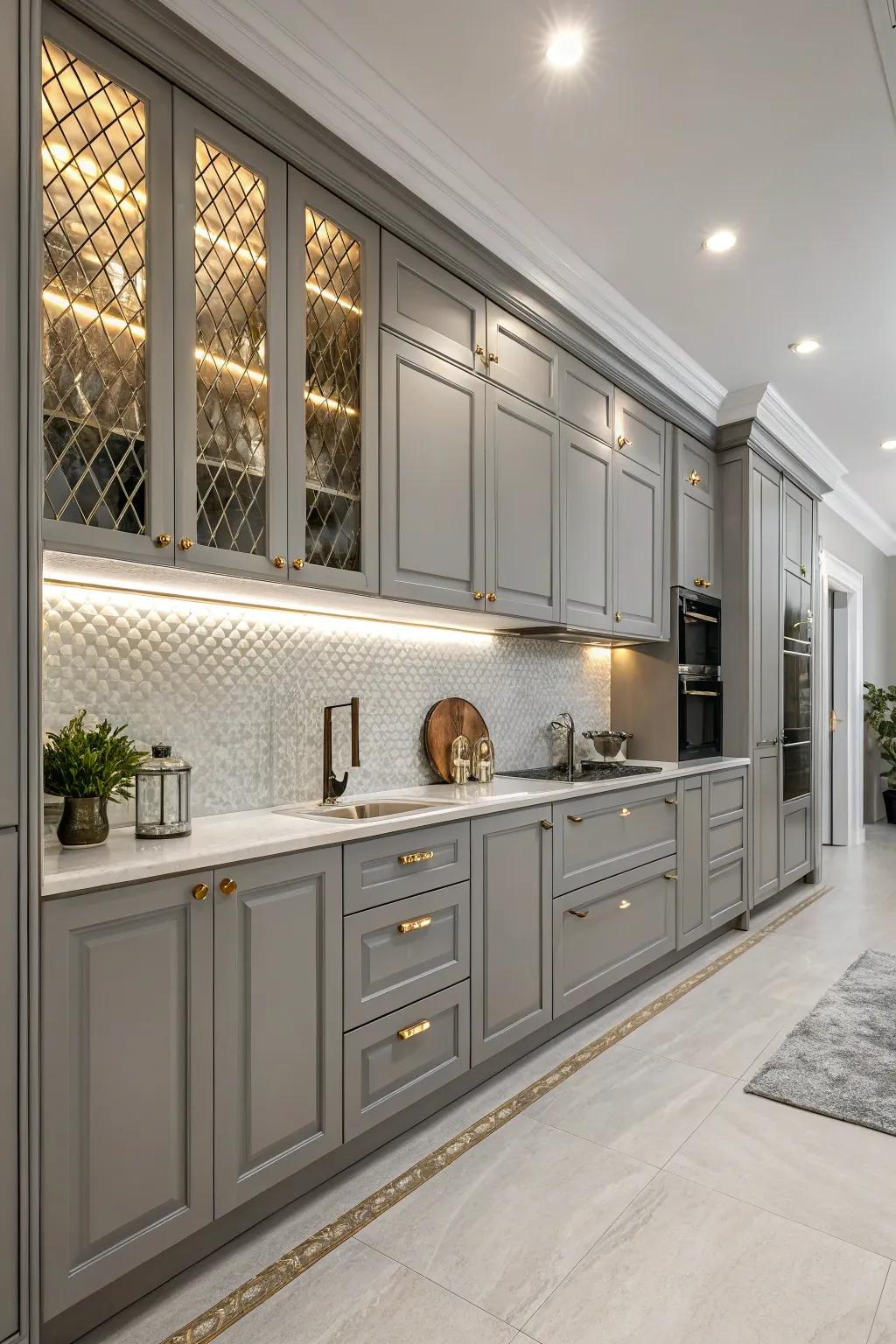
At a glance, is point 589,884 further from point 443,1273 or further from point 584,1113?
point 443,1273

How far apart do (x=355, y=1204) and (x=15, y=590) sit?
1.61 metres

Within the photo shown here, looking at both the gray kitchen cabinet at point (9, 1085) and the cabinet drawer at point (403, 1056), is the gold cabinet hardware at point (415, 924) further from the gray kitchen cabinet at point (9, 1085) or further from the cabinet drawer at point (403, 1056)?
the gray kitchen cabinet at point (9, 1085)

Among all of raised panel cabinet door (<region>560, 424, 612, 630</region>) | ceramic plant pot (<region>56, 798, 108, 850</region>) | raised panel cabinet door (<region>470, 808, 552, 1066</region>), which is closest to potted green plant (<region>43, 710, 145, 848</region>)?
ceramic plant pot (<region>56, 798, 108, 850</region>)

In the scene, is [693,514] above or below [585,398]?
below

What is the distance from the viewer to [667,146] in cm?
240

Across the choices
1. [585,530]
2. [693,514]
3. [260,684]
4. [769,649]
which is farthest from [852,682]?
[260,684]

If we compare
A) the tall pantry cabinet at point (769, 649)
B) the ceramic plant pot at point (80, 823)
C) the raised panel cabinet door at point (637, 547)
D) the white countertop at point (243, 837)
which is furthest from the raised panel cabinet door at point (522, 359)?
the ceramic plant pot at point (80, 823)

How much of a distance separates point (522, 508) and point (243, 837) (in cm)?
164

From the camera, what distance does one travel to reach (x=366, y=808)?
259 centimetres

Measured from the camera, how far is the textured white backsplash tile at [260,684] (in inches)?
78.2

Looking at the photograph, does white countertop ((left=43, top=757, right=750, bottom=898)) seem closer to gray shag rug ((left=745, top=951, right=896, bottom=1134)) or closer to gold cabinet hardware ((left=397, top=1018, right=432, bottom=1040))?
gold cabinet hardware ((left=397, top=1018, right=432, bottom=1040))

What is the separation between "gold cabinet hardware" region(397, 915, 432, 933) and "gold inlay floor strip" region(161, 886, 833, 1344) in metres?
0.59

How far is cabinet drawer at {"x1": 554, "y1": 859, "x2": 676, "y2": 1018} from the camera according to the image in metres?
2.82

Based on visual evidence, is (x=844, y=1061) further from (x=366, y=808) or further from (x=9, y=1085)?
(x=9, y=1085)
